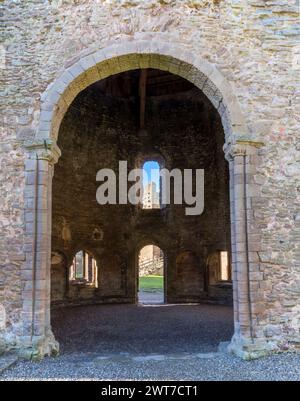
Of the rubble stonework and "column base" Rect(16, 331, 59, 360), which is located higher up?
the rubble stonework

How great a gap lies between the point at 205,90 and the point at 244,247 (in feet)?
8.65

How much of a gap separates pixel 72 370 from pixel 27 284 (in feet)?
4.67

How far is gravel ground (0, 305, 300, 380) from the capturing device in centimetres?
460

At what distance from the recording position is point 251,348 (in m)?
5.27

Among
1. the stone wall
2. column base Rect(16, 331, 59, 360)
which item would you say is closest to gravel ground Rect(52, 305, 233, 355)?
column base Rect(16, 331, 59, 360)

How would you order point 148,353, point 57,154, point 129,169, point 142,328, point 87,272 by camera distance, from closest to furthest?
point 148,353 < point 57,154 < point 142,328 < point 129,169 < point 87,272

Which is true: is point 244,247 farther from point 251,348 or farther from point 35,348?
point 35,348

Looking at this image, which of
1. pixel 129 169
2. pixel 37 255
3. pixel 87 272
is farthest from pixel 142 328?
pixel 87 272

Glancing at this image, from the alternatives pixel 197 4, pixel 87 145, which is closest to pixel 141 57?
pixel 197 4

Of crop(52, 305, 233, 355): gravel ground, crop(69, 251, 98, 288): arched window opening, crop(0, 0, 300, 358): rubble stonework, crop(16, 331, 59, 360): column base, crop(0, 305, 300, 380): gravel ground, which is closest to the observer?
crop(0, 305, 300, 380): gravel ground

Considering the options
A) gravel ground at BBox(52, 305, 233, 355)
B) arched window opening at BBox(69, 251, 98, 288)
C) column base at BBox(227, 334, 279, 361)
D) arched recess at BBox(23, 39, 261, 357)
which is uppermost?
arched recess at BBox(23, 39, 261, 357)

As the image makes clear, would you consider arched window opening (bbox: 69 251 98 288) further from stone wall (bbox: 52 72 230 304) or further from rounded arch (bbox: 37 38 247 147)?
rounded arch (bbox: 37 38 247 147)

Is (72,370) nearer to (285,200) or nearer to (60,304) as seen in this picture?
(285,200)

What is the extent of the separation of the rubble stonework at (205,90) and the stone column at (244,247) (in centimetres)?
2
